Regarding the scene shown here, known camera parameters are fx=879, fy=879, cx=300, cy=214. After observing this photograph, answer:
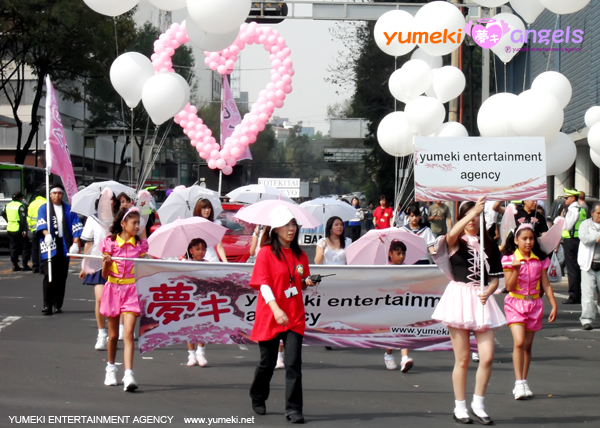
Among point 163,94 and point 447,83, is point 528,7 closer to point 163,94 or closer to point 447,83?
point 447,83

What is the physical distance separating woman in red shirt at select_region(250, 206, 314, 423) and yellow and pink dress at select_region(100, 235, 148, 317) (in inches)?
66.5

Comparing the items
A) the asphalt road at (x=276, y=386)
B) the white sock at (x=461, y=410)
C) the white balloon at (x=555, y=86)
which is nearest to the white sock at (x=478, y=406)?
the white sock at (x=461, y=410)

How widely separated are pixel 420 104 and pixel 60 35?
931 inches

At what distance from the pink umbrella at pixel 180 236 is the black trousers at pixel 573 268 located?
7.81 metres

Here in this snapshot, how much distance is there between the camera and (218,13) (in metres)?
9.85

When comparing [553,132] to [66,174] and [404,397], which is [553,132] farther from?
[66,174]

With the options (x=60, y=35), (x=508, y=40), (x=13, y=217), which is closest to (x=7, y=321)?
(x=508, y=40)

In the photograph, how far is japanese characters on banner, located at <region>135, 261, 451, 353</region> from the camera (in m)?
8.37

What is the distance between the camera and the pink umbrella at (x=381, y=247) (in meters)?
9.76

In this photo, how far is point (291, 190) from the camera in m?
33.2

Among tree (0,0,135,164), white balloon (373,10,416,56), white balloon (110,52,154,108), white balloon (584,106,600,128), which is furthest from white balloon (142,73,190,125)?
tree (0,0,135,164)

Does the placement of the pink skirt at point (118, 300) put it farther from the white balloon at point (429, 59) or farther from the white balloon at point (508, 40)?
the white balloon at point (429, 59)

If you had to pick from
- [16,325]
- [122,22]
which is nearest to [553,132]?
[16,325]

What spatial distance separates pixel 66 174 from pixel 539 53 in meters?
21.4
